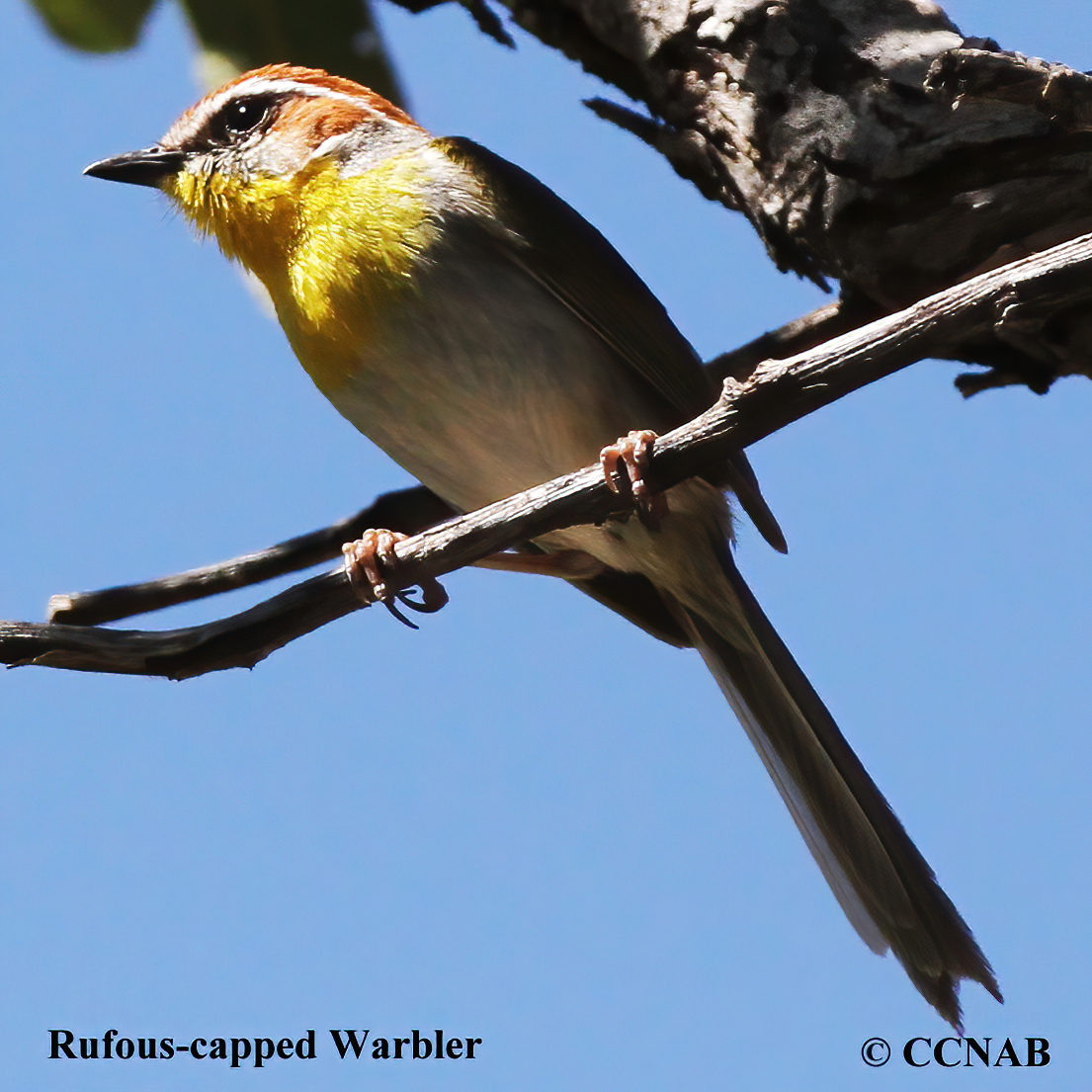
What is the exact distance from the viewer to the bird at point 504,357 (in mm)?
3301

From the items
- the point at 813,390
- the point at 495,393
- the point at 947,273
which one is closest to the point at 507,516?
the point at 813,390

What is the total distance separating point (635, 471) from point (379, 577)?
28.4 inches

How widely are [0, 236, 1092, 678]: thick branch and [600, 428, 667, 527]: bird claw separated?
49 millimetres

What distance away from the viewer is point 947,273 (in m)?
2.91

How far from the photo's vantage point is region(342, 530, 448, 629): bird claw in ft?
8.79

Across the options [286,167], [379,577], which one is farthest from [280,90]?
[379,577]

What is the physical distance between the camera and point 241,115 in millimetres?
3916

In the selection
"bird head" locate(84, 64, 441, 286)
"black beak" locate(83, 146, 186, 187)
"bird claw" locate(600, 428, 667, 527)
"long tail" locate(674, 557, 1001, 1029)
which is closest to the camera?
"bird claw" locate(600, 428, 667, 527)

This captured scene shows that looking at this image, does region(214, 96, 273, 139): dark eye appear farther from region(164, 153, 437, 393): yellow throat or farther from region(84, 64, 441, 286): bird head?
region(164, 153, 437, 393): yellow throat

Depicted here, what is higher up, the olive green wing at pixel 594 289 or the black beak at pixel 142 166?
the black beak at pixel 142 166

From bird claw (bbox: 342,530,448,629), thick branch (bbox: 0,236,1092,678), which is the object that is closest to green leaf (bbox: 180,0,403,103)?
bird claw (bbox: 342,530,448,629)

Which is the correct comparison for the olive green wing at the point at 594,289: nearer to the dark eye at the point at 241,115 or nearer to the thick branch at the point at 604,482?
the dark eye at the point at 241,115

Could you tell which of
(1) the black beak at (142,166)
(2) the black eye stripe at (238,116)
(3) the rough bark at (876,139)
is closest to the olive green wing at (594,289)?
(3) the rough bark at (876,139)

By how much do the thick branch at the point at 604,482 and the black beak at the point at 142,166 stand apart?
2037mm
